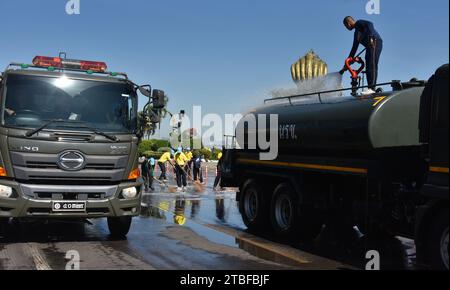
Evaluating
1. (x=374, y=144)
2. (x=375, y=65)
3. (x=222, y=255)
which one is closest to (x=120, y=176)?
(x=222, y=255)

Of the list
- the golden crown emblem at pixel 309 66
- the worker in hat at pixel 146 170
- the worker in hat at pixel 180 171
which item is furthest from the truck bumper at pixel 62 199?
the golden crown emblem at pixel 309 66

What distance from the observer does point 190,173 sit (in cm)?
2709

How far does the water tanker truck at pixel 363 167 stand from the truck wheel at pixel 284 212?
0.06ft

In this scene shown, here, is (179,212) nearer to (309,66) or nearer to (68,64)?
(68,64)

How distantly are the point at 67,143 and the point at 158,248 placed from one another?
2181 mm

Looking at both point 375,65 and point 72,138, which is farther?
point 375,65

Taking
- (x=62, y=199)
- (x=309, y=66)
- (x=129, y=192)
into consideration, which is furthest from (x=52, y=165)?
(x=309, y=66)

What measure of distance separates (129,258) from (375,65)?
5222 mm

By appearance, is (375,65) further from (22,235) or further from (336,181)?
(22,235)

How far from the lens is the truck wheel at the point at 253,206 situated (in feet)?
33.7

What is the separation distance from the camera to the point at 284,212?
962 centimetres

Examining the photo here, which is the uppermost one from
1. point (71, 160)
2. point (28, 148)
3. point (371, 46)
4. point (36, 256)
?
point (371, 46)

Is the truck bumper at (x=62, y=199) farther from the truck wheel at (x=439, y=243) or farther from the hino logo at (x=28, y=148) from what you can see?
the truck wheel at (x=439, y=243)
